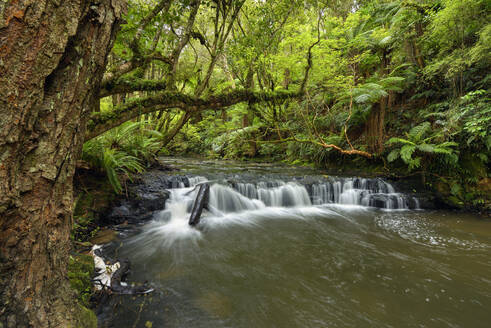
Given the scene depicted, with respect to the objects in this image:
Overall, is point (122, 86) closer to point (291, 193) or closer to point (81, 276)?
point (81, 276)

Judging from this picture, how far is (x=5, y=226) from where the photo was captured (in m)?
0.81

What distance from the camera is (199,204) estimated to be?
448cm

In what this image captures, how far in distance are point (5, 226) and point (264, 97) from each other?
545 cm

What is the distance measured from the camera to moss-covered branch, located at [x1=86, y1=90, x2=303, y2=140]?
120 inches

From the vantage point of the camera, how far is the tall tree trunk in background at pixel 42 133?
75 cm

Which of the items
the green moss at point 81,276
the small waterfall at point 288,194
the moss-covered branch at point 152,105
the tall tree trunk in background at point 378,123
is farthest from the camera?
the tall tree trunk in background at point 378,123

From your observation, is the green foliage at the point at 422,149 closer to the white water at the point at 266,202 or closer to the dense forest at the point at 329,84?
the dense forest at the point at 329,84

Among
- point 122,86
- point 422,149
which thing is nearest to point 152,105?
point 122,86

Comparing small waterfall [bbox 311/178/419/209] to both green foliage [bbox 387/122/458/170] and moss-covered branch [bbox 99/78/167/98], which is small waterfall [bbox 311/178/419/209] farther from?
moss-covered branch [bbox 99/78/167/98]

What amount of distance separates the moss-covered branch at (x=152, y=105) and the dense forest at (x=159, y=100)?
0.07 feet

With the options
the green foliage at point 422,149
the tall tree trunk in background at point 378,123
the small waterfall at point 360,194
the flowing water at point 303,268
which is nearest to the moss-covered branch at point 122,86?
the flowing water at point 303,268

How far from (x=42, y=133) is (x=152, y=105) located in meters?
2.75

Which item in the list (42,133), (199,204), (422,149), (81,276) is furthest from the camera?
(422,149)

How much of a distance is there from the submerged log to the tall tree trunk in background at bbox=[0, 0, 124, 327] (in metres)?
3.16
